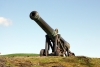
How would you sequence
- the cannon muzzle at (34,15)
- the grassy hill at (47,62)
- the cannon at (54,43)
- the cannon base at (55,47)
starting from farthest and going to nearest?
the cannon base at (55,47)
the cannon at (54,43)
the cannon muzzle at (34,15)
the grassy hill at (47,62)

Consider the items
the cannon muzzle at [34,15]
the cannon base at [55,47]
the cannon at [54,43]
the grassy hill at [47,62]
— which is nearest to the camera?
the grassy hill at [47,62]

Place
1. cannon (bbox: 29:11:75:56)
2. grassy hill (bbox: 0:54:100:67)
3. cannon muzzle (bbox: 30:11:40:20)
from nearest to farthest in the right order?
1. grassy hill (bbox: 0:54:100:67)
2. cannon muzzle (bbox: 30:11:40:20)
3. cannon (bbox: 29:11:75:56)

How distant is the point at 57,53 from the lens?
75.3ft

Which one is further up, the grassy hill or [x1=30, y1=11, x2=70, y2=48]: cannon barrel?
[x1=30, y1=11, x2=70, y2=48]: cannon barrel

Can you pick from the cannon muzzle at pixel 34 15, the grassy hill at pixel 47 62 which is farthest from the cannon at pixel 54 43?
the grassy hill at pixel 47 62

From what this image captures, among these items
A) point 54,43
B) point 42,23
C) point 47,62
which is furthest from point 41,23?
point 47,62

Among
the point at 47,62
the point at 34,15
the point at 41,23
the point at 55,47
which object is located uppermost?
the point at 34,15

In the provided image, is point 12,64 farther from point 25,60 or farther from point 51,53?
point 51,53

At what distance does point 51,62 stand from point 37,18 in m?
4.17

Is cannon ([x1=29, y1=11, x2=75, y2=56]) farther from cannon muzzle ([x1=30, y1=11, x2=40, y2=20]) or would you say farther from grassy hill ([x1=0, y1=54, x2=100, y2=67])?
grassy hill ([x1=0, y1=54, x2=100, y2=67])

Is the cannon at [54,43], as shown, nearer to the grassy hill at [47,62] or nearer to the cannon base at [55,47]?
the cannon base at [55,47]

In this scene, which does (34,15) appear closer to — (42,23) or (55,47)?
(42,23)

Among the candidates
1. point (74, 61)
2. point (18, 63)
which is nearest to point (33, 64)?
point (18, 63)

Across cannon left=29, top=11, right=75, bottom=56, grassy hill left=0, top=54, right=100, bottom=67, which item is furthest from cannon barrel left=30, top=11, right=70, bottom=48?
grassy hill left=0, top=54, right=100, bottom=67
